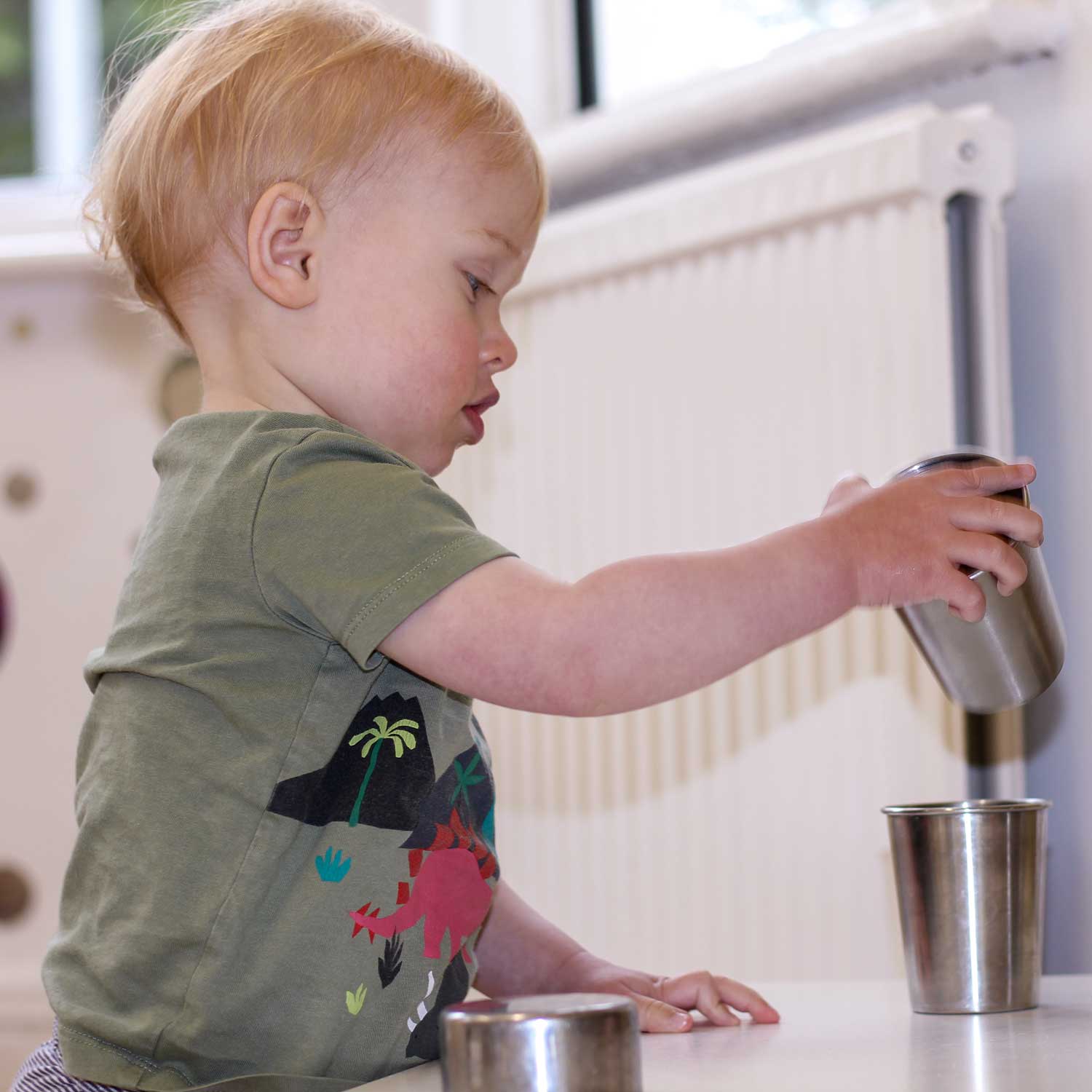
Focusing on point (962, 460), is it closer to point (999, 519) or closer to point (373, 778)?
point (999, 519)

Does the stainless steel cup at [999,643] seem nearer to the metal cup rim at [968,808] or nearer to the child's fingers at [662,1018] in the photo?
the metal cup rim at [968,808]

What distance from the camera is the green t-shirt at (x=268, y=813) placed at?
0.69 meters

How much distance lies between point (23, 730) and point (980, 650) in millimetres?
1564

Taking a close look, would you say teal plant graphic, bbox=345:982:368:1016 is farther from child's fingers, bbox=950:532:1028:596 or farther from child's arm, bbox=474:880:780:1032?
child's fingers, bbox=950:532:1028:596

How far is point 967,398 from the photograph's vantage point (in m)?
1.32

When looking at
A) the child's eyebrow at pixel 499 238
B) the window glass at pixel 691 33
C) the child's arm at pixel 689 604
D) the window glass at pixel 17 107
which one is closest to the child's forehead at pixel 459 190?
the child's eyebrow at pixel 499 238

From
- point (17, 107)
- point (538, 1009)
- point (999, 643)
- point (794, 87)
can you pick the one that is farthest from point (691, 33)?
point (538, 1009)

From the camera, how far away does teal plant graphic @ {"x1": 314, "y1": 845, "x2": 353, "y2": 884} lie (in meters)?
0.71

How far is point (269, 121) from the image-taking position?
0.79 m

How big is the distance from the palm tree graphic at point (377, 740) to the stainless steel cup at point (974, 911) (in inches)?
10.1

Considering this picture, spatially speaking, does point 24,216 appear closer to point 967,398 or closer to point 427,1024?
point 967,398

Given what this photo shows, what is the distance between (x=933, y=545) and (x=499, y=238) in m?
0.32

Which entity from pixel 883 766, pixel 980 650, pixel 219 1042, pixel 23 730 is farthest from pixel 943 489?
pixel 23 730

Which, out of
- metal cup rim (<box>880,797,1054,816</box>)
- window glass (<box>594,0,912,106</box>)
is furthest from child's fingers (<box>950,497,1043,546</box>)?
window glass (<box>594,0,912,106</box>)
